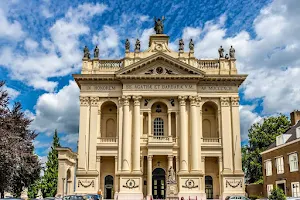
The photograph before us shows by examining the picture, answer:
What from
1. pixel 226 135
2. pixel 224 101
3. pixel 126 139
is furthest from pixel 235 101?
pixel 126 139

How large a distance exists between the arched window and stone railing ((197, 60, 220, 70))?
27.4 ft

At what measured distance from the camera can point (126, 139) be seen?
44.5 meters

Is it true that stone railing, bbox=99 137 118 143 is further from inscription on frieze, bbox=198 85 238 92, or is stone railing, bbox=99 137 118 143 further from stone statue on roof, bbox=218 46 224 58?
stone statue on roof, bbox=218 46 224 58

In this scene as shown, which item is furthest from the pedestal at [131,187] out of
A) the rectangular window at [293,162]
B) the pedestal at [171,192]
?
the rectangular window at [293,162]

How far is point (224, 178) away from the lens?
43938 mm

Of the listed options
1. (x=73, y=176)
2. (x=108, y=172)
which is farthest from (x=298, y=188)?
(x=73, y=176)

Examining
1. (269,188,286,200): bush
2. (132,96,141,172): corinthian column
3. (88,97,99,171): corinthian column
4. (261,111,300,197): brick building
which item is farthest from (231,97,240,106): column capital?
(269,188,286,200): bush

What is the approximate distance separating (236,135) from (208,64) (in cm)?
953

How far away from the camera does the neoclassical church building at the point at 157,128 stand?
4378 cm

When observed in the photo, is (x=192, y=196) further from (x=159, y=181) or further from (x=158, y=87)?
(x=158, y=87)

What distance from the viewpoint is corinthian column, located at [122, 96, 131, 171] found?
43.8 meters

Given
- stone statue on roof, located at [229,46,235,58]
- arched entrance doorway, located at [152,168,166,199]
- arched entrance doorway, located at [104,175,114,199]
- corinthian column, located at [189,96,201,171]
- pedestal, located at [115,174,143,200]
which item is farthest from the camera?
stone statue on roof, located at [229,46,235,58]

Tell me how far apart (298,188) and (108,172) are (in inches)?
855

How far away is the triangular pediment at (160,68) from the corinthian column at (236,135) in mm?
5511
